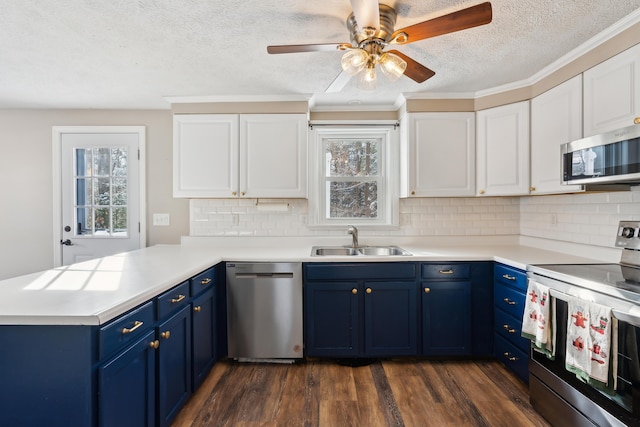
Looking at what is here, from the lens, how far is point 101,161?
3131 millimetres

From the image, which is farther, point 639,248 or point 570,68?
point 570,68

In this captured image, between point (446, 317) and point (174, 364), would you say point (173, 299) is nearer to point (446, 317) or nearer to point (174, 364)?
point (174, 364)

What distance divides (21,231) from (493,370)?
4.47 metres

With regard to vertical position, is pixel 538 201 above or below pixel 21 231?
above

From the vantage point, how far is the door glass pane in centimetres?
312

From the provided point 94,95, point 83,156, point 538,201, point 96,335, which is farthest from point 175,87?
point 538,201

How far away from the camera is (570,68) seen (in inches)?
83.8

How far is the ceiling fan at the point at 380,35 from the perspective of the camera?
1281 millimetres

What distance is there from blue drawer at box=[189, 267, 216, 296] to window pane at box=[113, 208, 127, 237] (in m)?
1.45

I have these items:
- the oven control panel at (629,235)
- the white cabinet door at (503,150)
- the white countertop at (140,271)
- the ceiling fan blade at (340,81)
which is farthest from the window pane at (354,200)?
the oven control panel at (629,235)

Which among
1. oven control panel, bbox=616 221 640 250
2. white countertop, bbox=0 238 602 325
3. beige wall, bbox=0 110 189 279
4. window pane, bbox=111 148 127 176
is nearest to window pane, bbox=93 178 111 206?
window pane, bbox=111 148 127 176

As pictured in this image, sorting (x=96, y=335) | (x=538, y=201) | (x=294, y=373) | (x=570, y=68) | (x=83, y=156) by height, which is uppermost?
(x=570, y=68)

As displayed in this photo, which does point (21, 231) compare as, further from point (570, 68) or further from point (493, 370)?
point (570, 68)

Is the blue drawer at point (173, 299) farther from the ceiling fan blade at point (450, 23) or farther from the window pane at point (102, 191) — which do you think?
the window pane at point (102, 191)
